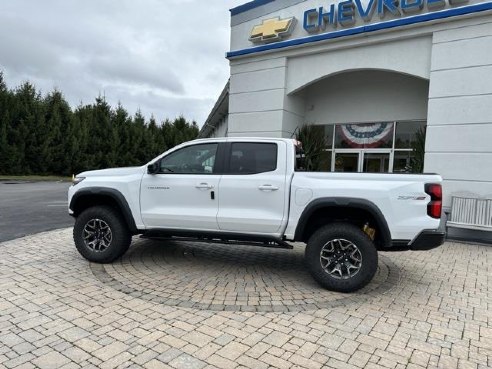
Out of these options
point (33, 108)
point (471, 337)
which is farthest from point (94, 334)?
point (33, 108)

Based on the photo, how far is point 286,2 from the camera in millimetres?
11328

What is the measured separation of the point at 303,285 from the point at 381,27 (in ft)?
24.3

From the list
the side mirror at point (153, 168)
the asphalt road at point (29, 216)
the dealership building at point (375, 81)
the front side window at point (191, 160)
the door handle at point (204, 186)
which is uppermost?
the dealership building at point (375, 81)

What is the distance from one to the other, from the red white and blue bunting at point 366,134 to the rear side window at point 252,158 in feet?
24.0

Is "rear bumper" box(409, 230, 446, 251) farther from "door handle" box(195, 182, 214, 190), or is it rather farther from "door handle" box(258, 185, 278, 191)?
"door handle" box(195, 182, 214, 190)

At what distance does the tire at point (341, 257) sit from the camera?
455 centimetres

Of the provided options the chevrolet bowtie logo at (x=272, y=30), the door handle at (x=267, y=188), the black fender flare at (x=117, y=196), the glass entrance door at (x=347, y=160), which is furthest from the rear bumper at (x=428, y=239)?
the chevrolet bowtie logo at (x=272, y=30)

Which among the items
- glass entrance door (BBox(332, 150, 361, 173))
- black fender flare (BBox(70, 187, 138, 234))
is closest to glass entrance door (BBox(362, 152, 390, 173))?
glass entrance door (BBox(332, 150, 361, 173))

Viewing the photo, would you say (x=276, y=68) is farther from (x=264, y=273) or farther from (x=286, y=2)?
(x=264, y=273)

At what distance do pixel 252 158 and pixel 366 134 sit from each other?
7.58 m

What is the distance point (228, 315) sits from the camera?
394cm

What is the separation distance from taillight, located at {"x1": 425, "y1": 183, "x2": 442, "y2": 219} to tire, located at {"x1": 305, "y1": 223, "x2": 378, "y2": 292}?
2.53 feet

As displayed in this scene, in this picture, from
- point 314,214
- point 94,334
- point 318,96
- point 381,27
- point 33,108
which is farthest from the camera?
point 33,108

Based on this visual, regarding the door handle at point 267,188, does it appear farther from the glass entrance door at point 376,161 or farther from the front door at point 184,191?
the glass entrance door at point 376,161
